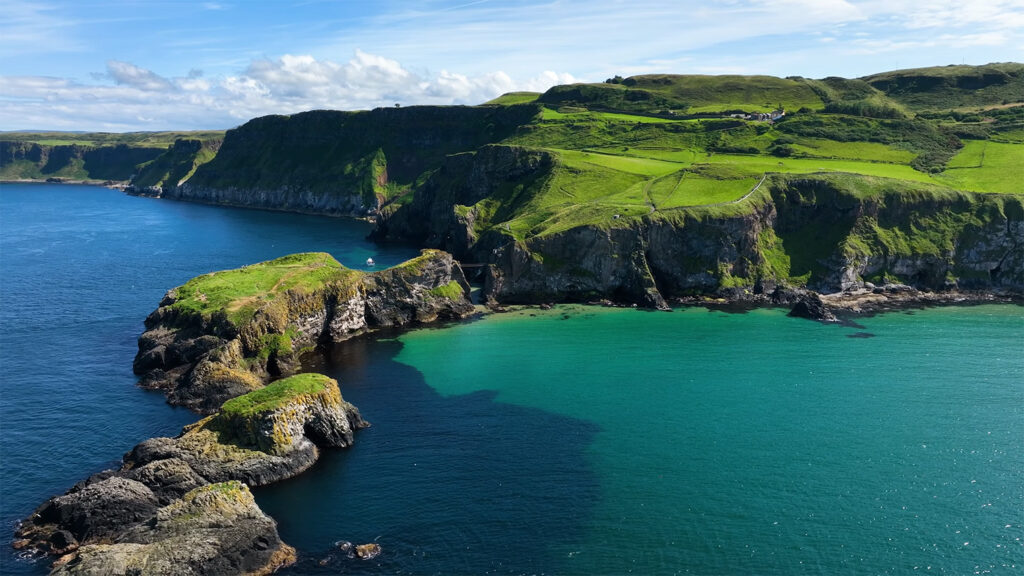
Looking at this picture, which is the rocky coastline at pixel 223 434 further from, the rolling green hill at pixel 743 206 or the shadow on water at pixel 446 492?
the rolling green hill at pixel 743 206

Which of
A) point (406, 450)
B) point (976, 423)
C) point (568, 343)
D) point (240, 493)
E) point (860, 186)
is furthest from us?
point (860, 186)

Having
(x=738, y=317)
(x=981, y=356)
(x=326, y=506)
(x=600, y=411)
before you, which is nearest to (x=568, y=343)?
(x=600, y=411)

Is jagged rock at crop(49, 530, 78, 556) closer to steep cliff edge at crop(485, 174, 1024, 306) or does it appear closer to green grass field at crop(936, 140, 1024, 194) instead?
steep cliff edge at crop(485, 174, 1024, 306)

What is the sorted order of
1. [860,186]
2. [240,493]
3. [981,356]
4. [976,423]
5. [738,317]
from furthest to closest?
[860,186], [738,317], [981,356], [976,423], [240,493]

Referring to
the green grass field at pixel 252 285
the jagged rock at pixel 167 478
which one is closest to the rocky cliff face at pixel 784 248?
the green grass field at pixel 252 285

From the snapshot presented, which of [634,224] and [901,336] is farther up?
[634,224]

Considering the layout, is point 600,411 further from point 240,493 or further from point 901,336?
point 901,336
